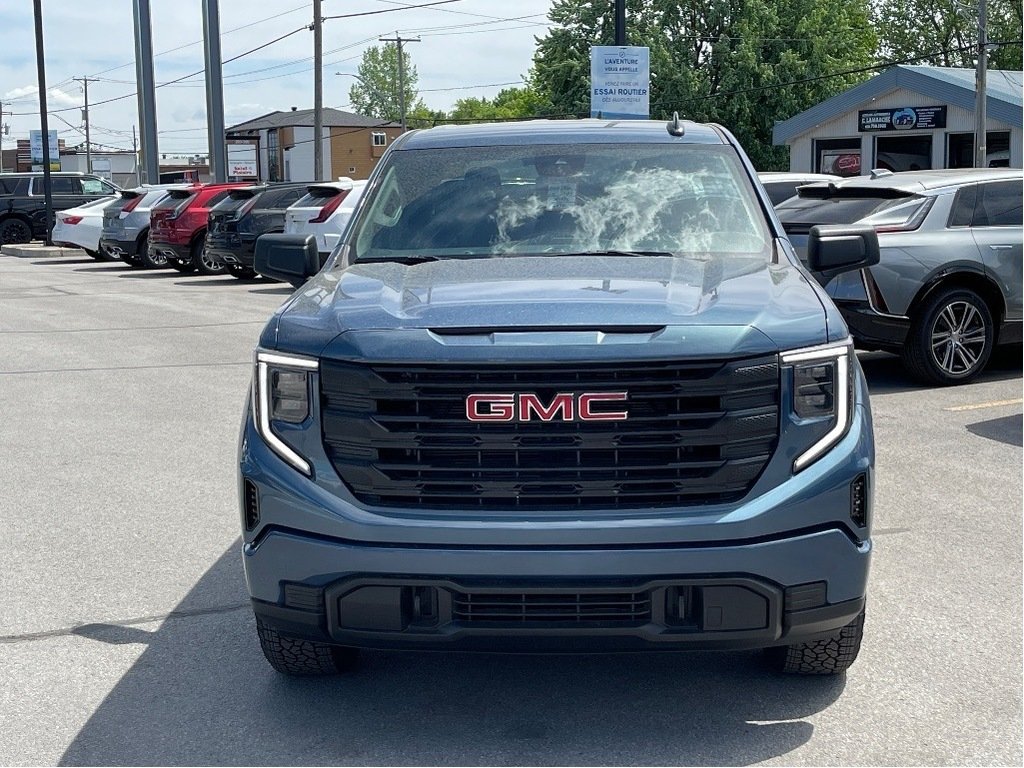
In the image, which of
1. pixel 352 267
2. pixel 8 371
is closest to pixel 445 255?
pixel 352 267

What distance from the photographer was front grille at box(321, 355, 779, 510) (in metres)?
3.54

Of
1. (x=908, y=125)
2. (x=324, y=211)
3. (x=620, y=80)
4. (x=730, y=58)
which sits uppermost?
(x=730, y=58)

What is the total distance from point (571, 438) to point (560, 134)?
2.16 meters

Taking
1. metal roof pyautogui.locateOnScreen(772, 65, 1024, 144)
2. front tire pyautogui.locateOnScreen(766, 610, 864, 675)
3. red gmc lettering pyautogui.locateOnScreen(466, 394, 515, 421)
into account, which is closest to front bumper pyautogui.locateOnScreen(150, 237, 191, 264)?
front tire pyautogui.locateOnScreen(766, 610, 864, 675)

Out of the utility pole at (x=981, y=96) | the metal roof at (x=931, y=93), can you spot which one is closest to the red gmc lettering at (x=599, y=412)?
the utility pole at (x=981, y=96)

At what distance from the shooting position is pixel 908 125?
4206 cm

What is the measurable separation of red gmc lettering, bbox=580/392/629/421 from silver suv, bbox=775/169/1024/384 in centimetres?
655

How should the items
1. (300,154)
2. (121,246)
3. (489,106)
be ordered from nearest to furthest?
(121,246), (300,154), (489,106)

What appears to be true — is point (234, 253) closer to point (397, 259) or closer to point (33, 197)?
point (397, 259)

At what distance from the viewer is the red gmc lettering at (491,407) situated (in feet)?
11.6

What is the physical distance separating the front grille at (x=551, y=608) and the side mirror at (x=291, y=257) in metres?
2.09

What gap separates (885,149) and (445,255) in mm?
41386

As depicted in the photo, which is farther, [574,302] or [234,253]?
[234,253]

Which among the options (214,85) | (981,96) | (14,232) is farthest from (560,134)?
(14,232)
